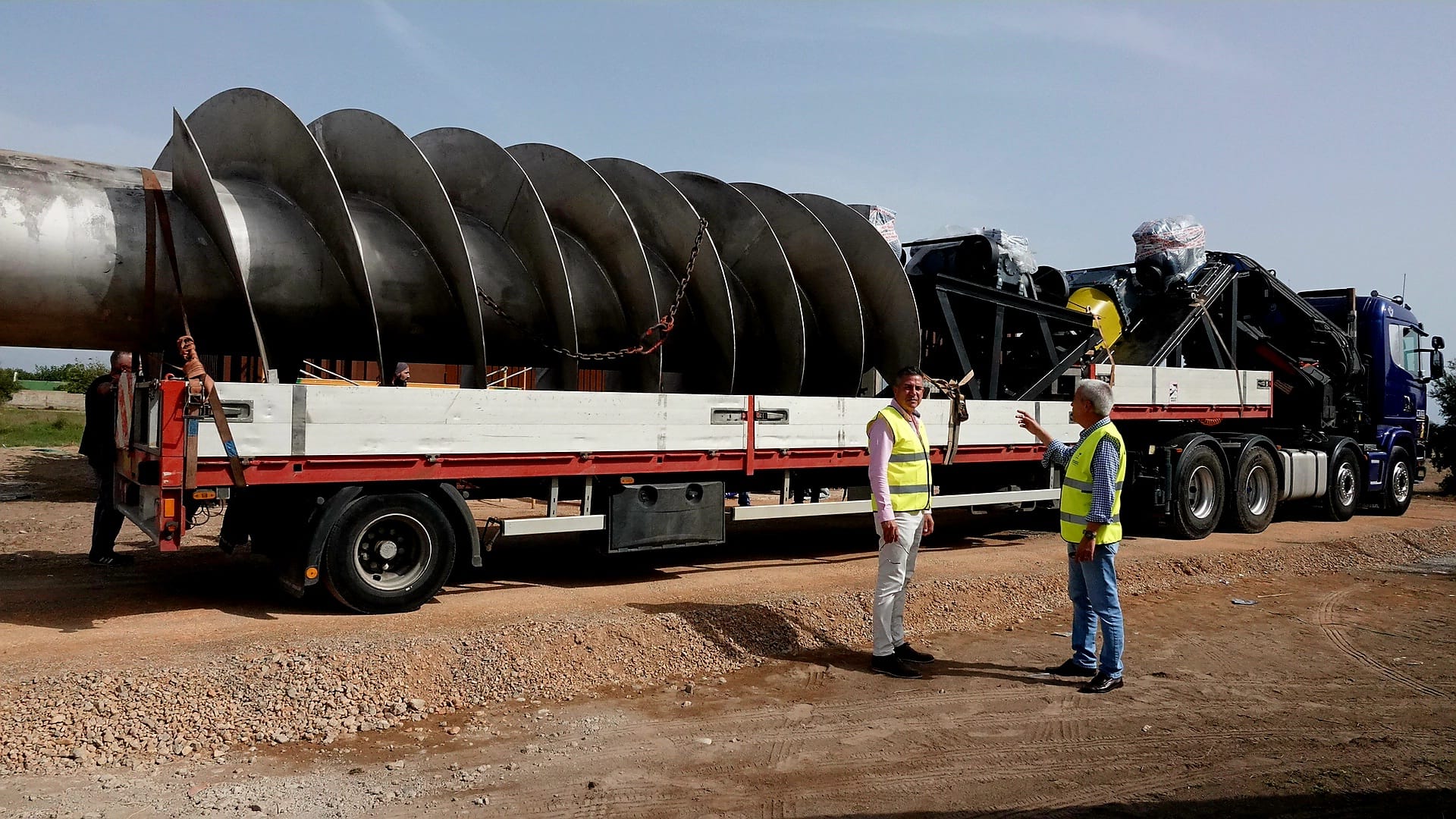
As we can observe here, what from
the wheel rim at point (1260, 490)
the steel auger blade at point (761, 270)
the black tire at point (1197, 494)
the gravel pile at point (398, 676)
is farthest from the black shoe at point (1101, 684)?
the wheel rim at point (1260, 490)

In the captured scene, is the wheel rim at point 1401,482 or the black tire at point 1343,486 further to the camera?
the wheel rim at point 1401,482

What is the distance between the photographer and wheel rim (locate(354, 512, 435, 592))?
707 cm

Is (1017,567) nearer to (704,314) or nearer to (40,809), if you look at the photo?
(704,314)

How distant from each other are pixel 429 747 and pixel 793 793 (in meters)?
1.76

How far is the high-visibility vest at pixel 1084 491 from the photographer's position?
→ 6.10m

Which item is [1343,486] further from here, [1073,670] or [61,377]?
[61,377]

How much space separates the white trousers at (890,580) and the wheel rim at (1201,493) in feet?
26.1

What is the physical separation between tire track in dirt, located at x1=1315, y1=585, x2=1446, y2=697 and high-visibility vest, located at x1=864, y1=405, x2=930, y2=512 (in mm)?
3158

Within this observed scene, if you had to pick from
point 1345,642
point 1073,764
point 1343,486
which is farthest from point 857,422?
point 1343,486

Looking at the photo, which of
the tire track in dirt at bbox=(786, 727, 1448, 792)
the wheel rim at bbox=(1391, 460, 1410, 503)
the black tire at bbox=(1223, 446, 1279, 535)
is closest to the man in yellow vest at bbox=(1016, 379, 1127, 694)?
the tire track in dirt at bbox=(786, 727, 1448, 792)

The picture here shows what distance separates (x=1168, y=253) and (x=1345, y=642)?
7322 millimetres

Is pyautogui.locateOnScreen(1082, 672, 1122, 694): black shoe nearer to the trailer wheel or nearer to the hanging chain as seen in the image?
the hanging chain

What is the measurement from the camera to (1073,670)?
6289mm

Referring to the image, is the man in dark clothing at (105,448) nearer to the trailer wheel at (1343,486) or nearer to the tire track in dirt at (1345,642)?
the tire track in dirt at (1345,642)
